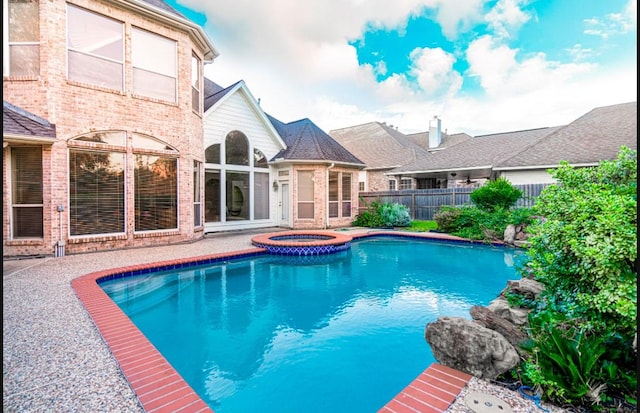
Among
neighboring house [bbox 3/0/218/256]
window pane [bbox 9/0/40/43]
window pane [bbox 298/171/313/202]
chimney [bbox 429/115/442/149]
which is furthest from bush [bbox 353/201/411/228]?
chimney [bbox 429/115/442/149]

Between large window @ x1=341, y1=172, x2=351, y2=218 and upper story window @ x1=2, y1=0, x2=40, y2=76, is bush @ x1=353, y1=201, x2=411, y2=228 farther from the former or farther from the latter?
upper story window @ x1=2, y1=0, x2=40, y2=76

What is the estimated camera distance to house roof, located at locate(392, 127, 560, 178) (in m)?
18.2

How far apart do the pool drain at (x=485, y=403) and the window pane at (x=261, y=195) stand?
43.5ft

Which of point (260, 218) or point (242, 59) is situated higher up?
point (242, 59)

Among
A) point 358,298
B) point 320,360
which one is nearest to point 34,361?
point 320,360

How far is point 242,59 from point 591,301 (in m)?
16.8

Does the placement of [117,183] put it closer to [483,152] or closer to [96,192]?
[96,192]

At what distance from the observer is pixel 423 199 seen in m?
17.3

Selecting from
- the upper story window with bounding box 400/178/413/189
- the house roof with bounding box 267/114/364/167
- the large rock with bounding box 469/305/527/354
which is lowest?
the large rock with bounding box 469/305/527/354

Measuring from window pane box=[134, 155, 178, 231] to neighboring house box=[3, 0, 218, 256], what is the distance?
3 cm

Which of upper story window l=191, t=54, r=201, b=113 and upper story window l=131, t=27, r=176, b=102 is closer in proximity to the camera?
upper story window l=131, t=27, r=176, b=102

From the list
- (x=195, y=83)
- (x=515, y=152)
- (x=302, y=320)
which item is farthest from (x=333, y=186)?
(x=302, y=320)

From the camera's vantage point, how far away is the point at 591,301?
9.34 ft

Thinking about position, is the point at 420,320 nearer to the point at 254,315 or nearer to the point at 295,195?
the point at 254,315
